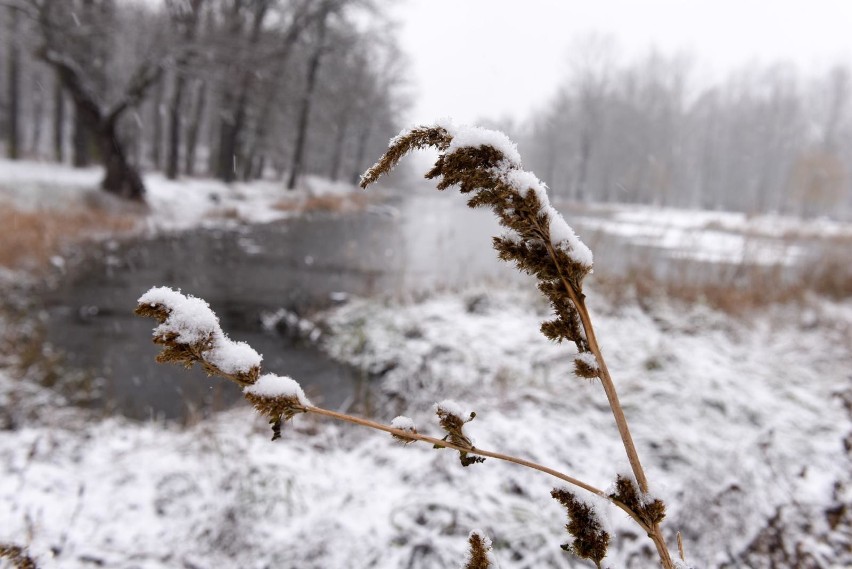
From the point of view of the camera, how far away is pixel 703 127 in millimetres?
50344

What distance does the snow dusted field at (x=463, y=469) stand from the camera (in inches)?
91.0

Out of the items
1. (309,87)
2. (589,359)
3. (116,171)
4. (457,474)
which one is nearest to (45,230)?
(116,171)

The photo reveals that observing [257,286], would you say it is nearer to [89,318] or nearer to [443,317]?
[89,318]

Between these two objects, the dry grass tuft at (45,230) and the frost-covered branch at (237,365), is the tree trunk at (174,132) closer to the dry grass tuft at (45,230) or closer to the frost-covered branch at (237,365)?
the dry grass tuft at (45,230)

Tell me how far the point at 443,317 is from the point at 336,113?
83.2ft

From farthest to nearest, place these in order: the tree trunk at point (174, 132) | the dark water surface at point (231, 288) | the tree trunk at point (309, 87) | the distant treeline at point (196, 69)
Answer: the tree trunk at point (309, 87), the tree trunk at point (174, 132), the distant treeline at point (196, 69), the dark water surface at point (231, 288)

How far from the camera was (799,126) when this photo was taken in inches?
1802

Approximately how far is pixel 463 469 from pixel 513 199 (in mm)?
2542

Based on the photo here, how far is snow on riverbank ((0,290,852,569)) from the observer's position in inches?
90.9

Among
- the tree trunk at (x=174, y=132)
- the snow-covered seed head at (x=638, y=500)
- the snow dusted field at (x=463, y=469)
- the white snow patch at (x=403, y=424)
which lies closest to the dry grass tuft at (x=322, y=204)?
the tree trunk at (x=174, y=132)

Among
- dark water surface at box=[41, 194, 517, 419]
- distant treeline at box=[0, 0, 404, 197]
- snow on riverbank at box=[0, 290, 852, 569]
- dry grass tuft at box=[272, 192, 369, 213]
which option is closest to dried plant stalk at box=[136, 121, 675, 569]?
dark water surface at box=[41, 194, 517, 419]

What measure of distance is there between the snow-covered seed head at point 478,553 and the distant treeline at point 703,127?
44.3 m

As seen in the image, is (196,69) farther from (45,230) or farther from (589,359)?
(589,359)

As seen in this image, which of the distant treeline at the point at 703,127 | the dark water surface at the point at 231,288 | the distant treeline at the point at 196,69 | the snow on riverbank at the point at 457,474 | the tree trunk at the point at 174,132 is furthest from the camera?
the distant treeline at the point at 703,127
